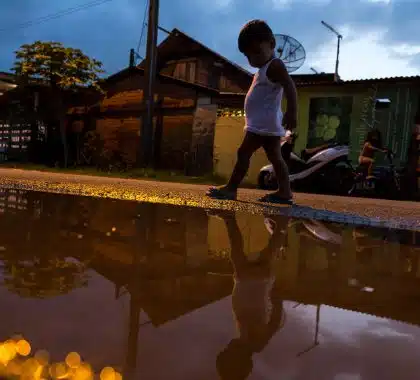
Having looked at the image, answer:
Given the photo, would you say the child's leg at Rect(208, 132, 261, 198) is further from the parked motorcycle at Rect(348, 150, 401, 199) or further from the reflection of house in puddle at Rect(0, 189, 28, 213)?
the parked motorcycle at Rect(348, 150, 401, 199)

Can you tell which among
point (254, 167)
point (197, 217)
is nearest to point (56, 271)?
point (197, 217)

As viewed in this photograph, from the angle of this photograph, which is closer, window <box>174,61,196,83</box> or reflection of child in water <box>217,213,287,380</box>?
reflection of child in water <box>217,213,287,380</box>

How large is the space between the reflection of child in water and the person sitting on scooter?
7903 mm

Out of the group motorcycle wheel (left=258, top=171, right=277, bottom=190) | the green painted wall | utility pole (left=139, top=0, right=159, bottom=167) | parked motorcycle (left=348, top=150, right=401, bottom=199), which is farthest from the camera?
utility pole (left=139, top=0, right=159, bottom=167)

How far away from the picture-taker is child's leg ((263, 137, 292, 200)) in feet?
15.7

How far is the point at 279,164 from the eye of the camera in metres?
4.76

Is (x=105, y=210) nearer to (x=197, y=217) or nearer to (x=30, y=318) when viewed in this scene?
(x=197, y=217)

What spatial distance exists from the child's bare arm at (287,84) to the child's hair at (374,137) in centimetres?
622

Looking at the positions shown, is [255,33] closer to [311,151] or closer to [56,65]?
[311,151]

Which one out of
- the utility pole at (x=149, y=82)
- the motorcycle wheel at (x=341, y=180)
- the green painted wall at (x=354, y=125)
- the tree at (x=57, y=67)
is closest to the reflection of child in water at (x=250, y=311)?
the motorcycle wheel at (x=341, y=180)

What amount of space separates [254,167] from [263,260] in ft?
32.2

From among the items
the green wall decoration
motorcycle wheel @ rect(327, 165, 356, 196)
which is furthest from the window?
motorcycle wheel @ rect(327, 165, 356, 196)

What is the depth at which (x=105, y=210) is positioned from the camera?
3.72 meters

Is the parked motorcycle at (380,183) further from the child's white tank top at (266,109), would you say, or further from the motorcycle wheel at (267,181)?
the child's white tank top at (266,109)
